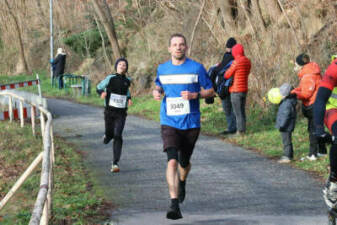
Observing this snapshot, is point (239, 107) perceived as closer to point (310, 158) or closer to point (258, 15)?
point (310, 158)

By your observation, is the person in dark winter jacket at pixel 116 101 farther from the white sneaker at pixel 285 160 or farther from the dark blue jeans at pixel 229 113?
the dark blue jeans at pixel 229 113

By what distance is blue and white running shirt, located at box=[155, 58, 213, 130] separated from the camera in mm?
6348

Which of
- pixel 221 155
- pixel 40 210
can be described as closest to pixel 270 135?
pixel 221 155

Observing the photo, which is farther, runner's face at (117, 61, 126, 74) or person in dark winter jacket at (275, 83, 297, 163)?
person in dark winter jacket at (275, 83, 297, 163)

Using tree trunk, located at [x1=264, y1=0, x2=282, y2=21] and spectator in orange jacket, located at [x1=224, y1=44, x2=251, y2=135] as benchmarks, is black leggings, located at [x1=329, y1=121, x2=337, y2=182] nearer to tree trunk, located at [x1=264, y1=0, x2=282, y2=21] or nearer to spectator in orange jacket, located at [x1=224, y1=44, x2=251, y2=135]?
spectator in orange jacket, located at [x1=224, y1=44, x2=251, y2=135]

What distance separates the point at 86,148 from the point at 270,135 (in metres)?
3.97

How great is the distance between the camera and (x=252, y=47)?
1451 cm

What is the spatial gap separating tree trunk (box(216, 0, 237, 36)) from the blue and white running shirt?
955 centimetres

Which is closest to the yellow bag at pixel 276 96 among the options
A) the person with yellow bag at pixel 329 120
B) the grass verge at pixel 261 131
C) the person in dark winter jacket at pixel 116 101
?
the grass verge at pixel 261 131

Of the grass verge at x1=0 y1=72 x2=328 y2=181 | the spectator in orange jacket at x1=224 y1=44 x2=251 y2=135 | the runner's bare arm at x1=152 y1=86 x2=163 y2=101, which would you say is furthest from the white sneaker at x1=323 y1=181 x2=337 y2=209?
the spectator in orange jacket at x1=224 y1=44 x2=251 y2=135

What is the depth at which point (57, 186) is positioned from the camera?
816 centimetres

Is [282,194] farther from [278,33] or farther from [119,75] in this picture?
[278,33]

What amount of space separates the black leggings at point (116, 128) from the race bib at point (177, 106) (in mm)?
3020

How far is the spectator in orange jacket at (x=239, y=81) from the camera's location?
1201 centimetres
